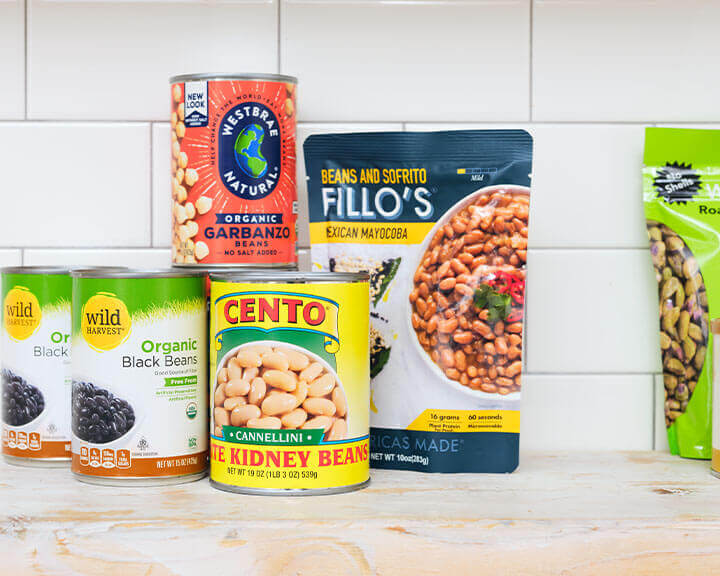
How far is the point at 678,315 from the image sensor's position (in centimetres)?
97

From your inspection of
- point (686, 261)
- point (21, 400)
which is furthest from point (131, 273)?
point (686, 261)

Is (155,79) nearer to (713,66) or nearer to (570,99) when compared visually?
(570,99)

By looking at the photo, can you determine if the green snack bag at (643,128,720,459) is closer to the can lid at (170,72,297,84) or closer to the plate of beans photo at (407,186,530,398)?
the plate of beans photo at (407,186,530,398)

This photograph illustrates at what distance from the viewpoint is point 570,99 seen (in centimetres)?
103

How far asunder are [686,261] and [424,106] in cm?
36

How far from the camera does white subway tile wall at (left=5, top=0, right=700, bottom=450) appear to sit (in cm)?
102

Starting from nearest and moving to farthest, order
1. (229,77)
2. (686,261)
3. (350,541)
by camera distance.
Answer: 1. (350,541)
2. (229,77)
3. (686,261)

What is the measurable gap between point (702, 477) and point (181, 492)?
1.72 ft

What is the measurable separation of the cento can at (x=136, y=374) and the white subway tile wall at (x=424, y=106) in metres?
0.25

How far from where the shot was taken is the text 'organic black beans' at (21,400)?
34.4 inches

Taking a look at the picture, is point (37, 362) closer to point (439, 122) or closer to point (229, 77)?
point (229, 77)

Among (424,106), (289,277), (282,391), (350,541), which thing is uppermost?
(424,106)

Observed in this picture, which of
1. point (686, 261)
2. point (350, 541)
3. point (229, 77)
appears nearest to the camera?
point (350, 541)

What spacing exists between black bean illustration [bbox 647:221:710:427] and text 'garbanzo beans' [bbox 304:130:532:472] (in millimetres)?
211
